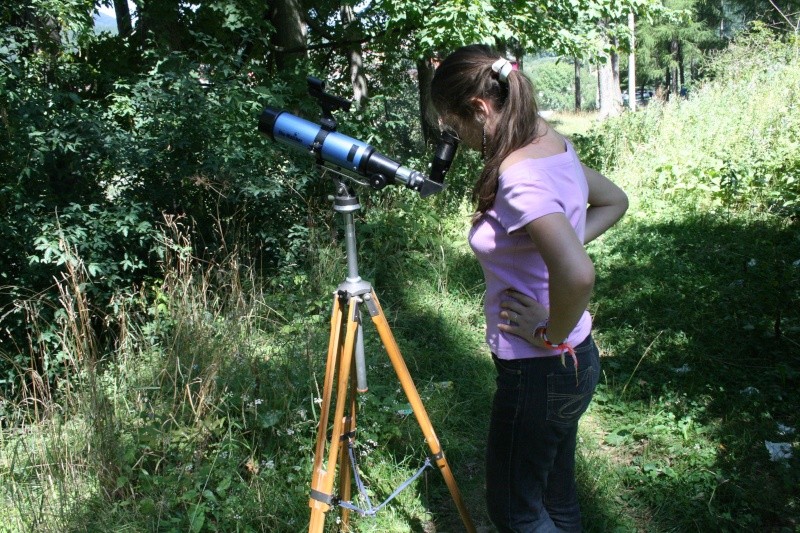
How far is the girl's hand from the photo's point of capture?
142 centimetres

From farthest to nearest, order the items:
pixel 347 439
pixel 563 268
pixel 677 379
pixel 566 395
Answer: pixel 677 379 < pixel 347 439 < pixel 566 395 < pixel 563 268

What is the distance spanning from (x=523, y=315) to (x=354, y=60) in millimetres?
7483

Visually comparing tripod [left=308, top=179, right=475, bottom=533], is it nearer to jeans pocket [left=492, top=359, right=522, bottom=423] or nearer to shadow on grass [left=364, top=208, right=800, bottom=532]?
Result: jeans pocket [left=492, top=359, right=522, bottom=423]

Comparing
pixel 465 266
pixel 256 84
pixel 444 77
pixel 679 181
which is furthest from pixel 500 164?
pixel 679 181

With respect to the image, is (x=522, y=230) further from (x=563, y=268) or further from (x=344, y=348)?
(x=344, y=348)

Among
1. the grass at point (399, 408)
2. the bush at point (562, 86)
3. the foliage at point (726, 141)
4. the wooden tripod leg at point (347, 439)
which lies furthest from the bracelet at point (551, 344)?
the bush at point (562, 86)

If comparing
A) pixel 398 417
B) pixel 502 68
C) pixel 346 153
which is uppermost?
pixel 502 68

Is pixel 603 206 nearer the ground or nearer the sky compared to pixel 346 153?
nearer the ground

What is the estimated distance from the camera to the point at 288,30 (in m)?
6.98

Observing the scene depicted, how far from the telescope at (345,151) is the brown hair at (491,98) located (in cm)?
14

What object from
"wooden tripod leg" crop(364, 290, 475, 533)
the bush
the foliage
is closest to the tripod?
"wooden tripod leg" crop(364, 290, 475, 533)

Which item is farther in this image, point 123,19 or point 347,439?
point 123,19

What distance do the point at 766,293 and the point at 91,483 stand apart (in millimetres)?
3812

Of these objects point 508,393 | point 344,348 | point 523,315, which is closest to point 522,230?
point 523,315
